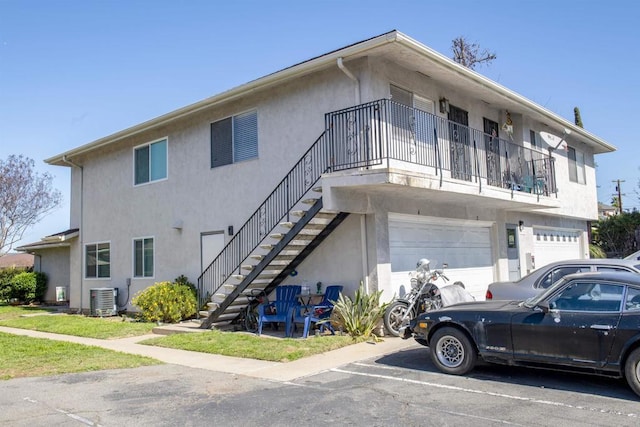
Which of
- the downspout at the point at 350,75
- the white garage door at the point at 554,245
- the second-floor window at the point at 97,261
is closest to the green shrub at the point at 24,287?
the second-floor window at the point at 97,261

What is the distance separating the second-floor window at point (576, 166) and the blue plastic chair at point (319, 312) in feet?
41.4

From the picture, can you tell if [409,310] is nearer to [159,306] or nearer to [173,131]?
[159,306]

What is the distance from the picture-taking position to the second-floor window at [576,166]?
19.8m

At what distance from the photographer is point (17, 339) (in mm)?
11688

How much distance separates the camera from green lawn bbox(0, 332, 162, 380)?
8.43 meters

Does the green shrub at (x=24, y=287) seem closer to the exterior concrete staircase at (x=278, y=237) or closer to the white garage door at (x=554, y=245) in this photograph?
the exterior concrete staircase at (x=278, y=237)

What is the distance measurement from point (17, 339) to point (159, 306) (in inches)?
127

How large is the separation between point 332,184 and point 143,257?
29.6ft

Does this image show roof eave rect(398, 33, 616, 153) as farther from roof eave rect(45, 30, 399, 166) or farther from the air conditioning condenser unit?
the air conditioning condenser unit

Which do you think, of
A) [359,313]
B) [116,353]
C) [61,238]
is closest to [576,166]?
[359,313]

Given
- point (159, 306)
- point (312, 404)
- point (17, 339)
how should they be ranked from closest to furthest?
point (312, 404) < point (17, 339) < point (159, 306)

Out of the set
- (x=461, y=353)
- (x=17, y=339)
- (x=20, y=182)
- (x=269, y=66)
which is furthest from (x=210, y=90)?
(x=20, y=182)

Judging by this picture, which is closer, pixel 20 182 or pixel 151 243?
pixel 151 243

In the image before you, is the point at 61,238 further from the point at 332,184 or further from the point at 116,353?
the point at 332,184
